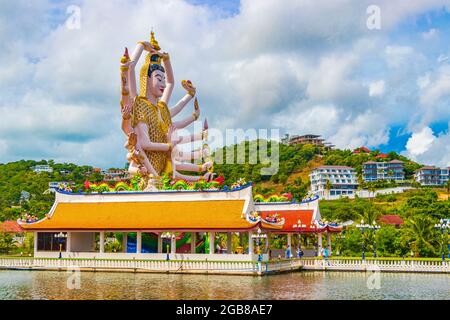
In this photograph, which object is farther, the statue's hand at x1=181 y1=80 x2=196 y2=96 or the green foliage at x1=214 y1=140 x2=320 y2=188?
the green foliage at x1=214 y1=140 x2=320 y2=188

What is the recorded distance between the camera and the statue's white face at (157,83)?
42625mm

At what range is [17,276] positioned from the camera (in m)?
31.4

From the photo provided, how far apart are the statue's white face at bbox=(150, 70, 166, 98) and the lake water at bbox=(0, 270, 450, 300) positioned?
1529cm

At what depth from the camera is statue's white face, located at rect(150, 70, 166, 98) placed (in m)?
42.6

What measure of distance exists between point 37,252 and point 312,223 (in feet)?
58.8

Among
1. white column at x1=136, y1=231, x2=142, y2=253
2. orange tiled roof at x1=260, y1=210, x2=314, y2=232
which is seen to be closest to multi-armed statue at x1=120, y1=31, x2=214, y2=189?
white column at x1=136, y1=231, x2=142, y2=253

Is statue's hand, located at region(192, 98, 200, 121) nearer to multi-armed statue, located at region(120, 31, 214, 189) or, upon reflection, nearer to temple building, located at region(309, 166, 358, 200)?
multi-armed statue, located at region(120, 31, 214, 189)

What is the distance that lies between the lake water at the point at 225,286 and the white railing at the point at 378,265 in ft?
3.55

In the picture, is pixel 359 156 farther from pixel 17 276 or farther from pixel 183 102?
pixel 17 276

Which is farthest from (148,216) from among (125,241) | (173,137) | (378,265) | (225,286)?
(378,265)

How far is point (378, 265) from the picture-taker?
34.4 m
